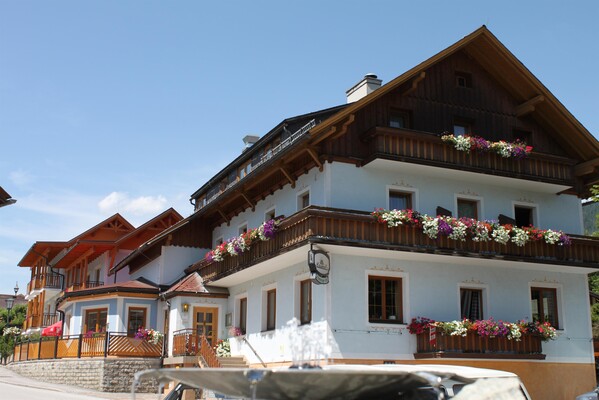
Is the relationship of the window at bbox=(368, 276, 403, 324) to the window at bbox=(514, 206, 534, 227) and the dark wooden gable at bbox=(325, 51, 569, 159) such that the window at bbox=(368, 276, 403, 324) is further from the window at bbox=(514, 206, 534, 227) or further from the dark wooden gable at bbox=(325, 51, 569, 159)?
the window at bbox=(514, 206, 534, 227)

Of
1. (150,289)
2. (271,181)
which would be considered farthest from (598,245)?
(150,289)

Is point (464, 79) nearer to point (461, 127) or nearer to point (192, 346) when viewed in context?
point (461, 127)

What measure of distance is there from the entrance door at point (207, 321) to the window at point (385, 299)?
872 cm

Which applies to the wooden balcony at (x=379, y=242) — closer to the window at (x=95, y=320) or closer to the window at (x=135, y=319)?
the window at (x=135, y=319)

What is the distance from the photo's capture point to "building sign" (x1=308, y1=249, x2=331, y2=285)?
18.8m

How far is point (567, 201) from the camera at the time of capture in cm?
2473

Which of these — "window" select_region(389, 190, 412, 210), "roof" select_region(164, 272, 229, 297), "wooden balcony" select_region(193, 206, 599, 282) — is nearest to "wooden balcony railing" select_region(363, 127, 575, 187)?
"window" select_region(389, 190, 412, 210)

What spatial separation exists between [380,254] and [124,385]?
41.1 feet

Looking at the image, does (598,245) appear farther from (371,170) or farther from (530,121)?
(371,170)

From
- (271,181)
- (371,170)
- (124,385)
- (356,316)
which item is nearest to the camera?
(356,316)

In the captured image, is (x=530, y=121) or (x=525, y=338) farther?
(x=530, y=121)

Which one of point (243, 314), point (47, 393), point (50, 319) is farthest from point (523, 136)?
point (50, 319)

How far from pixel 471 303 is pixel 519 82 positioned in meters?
7.80

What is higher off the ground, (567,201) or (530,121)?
(530,121)
